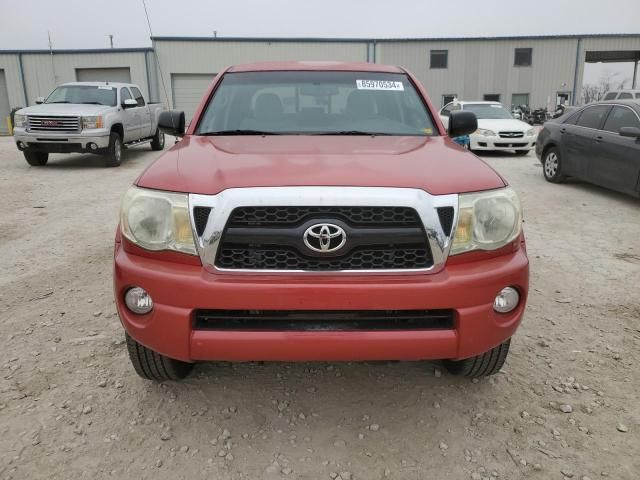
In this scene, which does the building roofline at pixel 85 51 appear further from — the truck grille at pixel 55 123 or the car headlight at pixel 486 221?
the car headlight at pixel 486 221

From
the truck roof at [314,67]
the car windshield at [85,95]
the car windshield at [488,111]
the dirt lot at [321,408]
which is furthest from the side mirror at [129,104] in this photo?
the truck roof at [314,67]

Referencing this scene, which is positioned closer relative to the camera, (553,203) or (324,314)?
(324,314)

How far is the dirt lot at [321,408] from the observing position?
228cm

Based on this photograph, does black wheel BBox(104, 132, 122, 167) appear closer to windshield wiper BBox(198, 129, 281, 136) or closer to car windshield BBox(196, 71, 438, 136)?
car windshield BBox(196, 71, 438, 136)

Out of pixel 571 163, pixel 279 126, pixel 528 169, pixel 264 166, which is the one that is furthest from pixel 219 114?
pixel 528 169

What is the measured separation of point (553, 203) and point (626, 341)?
15.7 feet

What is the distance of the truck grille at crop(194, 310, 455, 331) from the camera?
2.20m

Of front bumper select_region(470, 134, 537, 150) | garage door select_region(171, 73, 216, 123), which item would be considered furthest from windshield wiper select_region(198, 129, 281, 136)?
garage door select_region(171, 73, 216, 123)

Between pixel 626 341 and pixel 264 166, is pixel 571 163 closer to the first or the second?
pixel 626 341

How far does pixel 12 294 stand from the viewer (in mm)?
4211

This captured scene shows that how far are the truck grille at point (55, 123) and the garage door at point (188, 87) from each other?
18.3 meters

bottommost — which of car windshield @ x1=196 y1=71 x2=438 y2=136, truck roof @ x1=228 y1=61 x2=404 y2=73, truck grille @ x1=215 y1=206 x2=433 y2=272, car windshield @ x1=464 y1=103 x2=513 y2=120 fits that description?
car windshield @ x1=464 y1=103 x2=513 y2=120

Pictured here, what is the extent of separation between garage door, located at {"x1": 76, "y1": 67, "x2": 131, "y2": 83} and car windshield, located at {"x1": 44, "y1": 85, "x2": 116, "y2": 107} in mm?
18255

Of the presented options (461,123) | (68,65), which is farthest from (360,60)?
(461,123)
